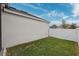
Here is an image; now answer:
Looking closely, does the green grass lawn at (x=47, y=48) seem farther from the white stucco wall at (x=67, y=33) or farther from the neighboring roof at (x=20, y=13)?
the neighboring roof at (x=20, y=13)

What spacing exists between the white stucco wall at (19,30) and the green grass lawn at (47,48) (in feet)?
0.19

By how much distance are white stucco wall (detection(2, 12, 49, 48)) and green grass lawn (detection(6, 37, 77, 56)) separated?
57 millimetres

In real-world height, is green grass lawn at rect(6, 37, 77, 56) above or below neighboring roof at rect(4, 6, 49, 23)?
below

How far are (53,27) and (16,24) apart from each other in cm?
39

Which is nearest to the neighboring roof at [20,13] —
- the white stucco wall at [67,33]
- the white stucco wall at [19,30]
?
the white stucco wall at [19,30]

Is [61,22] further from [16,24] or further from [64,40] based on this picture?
[16,24]

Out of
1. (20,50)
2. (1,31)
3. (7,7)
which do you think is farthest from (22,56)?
(7,7)

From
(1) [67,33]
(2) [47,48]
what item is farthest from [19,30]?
(1) [67,33]

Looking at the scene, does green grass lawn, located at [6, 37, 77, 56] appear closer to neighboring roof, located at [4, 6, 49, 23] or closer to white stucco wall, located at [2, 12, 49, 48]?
white stucco wall, located at [2, 12, 49, 48]

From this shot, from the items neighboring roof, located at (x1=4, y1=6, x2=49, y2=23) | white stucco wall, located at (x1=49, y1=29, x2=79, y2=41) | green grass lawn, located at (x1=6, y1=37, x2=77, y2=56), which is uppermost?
neighboring roof, located at (x1=4, y1=6, x2=49, y2=23)

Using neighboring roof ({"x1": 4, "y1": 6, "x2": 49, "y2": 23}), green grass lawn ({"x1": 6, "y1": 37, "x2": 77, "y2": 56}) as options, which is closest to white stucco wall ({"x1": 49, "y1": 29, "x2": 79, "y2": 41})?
green grass lawn ({"x1": 6, "y1": 37, "x2": 77, "y2": 56})

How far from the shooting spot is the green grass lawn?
121 inches

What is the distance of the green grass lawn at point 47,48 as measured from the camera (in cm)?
309

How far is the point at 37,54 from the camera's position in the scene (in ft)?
10.2
